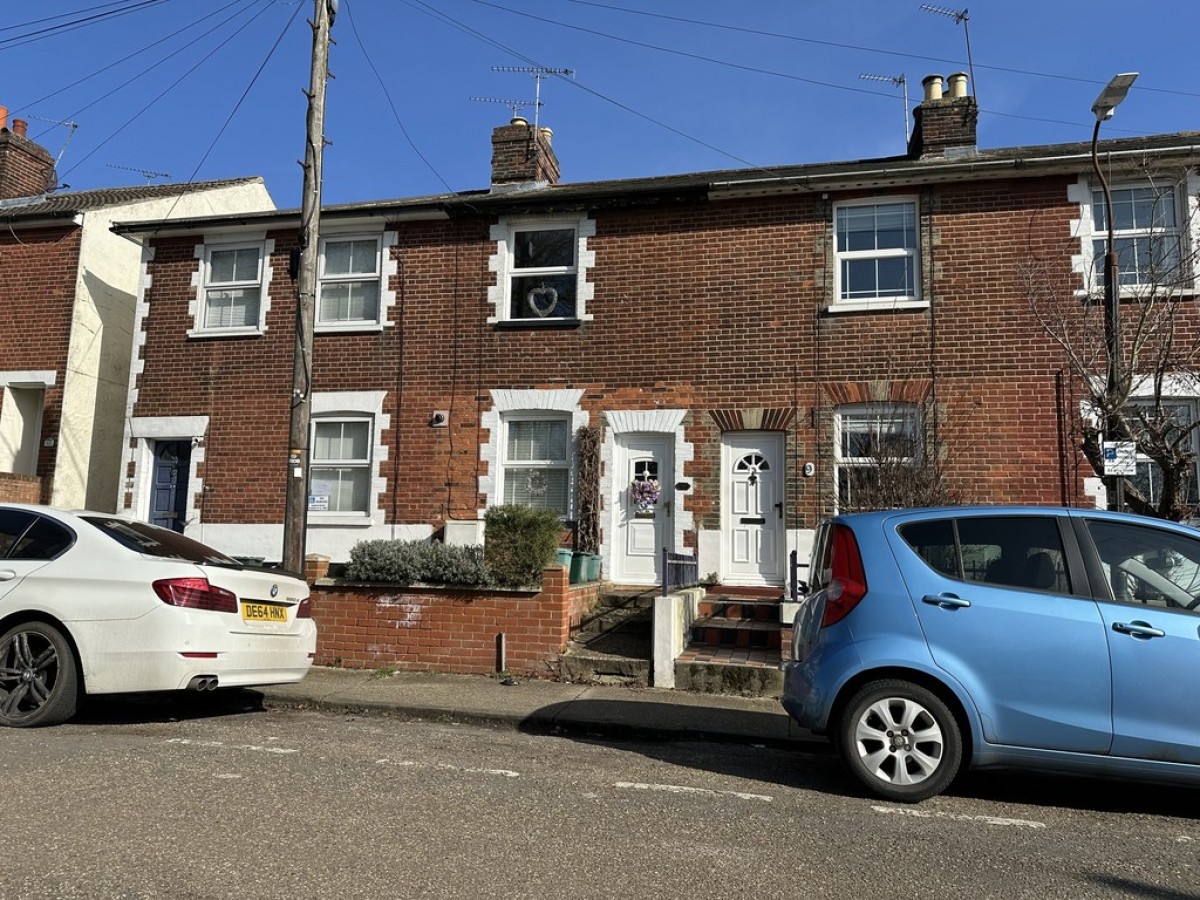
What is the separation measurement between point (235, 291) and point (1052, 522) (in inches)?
471

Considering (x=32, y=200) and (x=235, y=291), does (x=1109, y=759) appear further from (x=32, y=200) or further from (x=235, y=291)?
(x=32, y=200)

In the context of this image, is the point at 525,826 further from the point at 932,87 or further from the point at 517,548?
the point at 932,87

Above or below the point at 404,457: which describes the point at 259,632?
below

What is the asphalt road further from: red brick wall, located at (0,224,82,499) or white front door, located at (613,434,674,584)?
red brick wall, located at (0,224,82,499)

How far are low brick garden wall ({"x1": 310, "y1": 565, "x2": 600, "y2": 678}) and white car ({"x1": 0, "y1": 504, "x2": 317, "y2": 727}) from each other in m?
2.58

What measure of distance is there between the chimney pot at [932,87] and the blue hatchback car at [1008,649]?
10.1 meters

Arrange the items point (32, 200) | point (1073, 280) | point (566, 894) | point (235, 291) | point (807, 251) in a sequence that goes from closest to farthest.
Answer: point (566, 894) → point (1073, 280) → point (807, 251) → point (235, 291) → point (32, 200)

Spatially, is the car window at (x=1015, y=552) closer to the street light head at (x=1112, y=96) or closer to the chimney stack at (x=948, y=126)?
the street light head at (x=1112, y=96)

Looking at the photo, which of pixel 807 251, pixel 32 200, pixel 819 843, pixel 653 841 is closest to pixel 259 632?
pixel 653 841

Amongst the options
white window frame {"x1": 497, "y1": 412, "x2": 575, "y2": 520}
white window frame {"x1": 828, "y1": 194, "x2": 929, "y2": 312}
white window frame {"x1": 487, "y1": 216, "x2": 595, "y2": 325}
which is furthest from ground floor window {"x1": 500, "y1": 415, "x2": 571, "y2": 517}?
white window frame {"x1": 828, "y1": 194, "x2": 929, "y2": 312}

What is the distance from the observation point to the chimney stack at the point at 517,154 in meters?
13.5

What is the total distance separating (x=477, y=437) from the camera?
1213 cm

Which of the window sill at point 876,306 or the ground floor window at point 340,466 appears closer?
the window sill at point 876,306

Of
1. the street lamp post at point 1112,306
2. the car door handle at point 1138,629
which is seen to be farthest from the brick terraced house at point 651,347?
the car door handle at point 1138,629
